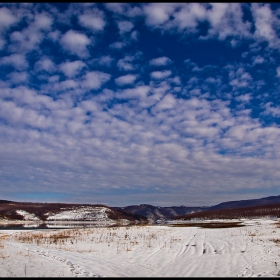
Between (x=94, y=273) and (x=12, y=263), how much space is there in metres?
5.60

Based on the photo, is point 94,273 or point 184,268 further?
point 184,268

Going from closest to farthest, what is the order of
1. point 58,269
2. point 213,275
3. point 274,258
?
point 213,275
point 58,269
point 274,258

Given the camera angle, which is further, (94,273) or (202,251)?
(202,251)

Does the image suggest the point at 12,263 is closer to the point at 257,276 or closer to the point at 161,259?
the point at 161,259

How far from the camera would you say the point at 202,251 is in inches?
841

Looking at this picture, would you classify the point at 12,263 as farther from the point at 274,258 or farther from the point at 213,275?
the point at 274,258

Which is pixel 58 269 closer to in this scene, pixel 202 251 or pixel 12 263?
pixel 12 263

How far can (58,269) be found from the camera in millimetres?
13961

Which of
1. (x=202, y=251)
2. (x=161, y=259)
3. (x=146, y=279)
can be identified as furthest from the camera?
(x=202, y=251)

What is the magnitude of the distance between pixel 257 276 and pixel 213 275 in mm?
1907

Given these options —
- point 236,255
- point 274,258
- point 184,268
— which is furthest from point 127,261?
point 274,258

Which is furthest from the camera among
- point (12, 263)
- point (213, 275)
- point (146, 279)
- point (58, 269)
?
point (12, 263)

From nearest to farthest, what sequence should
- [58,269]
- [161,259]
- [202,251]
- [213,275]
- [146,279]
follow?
[146,279]
[213,275]
[58,269]
[161,259]
[202,251]

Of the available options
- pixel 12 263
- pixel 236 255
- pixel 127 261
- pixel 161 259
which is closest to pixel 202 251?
pixel 236 255
